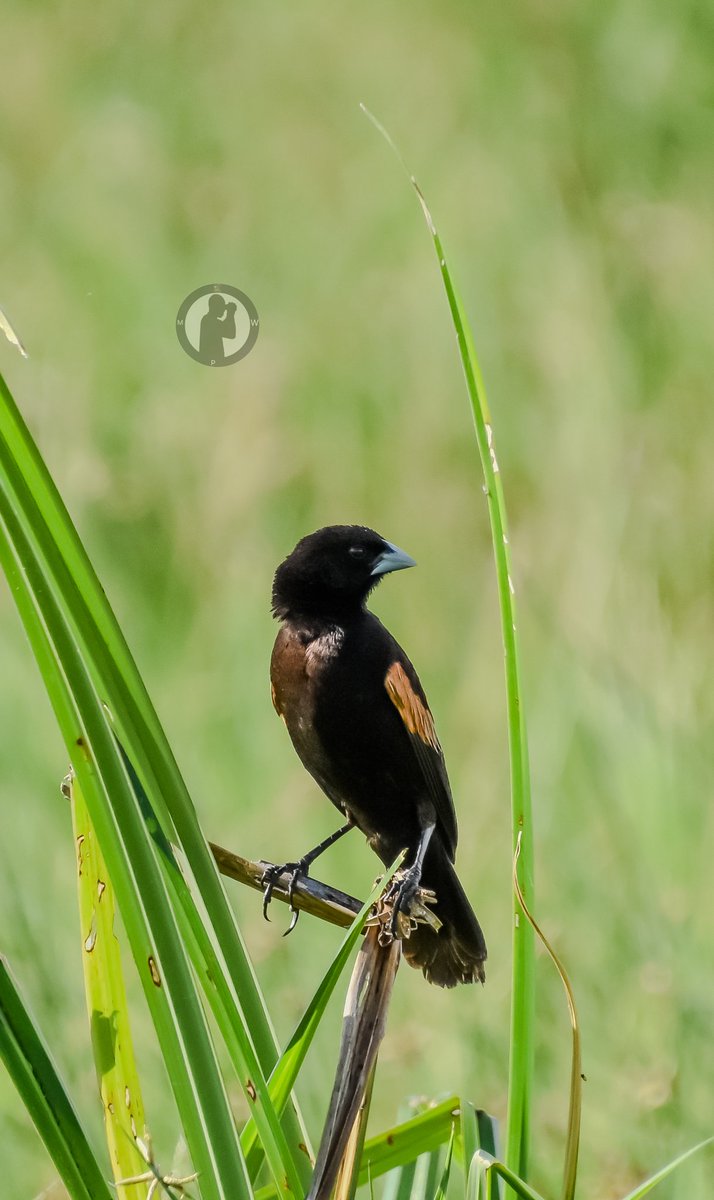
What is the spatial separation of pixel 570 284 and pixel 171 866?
13.6ft

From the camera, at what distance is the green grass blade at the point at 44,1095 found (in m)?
1.23

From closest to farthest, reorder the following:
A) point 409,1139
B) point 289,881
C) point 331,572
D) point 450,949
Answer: point 409,1139 < point 289,881 < point 450,949 < point 331,572

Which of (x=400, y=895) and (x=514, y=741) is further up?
(x=514, y=741)

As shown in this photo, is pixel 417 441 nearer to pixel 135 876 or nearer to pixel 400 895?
pixel 400 895

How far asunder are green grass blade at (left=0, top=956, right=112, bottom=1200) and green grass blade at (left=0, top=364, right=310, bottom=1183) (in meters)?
0.19

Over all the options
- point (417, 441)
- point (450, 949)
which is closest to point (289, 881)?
point (450, 949)

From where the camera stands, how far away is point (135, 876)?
3.85 ft

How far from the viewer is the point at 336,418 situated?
4.78 meters

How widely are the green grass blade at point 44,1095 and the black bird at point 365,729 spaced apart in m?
0.88

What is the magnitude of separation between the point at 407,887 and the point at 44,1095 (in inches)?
27.8

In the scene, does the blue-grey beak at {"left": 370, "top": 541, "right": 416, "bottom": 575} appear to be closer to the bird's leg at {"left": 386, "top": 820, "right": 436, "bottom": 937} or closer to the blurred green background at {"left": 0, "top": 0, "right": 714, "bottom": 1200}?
the bird's leg at {"left": 386, "top": 820, "right": 436, "bottom": 937}

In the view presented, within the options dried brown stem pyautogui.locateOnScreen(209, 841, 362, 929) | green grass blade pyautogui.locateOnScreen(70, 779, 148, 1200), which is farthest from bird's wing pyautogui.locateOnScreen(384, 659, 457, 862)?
green grass blade pyautogui.locateOnScreen(70, 779, 148, 1200)

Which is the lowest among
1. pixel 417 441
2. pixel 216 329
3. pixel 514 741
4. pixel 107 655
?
pixel 514 741

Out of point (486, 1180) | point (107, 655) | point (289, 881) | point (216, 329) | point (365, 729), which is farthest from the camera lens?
point (365, 729)
